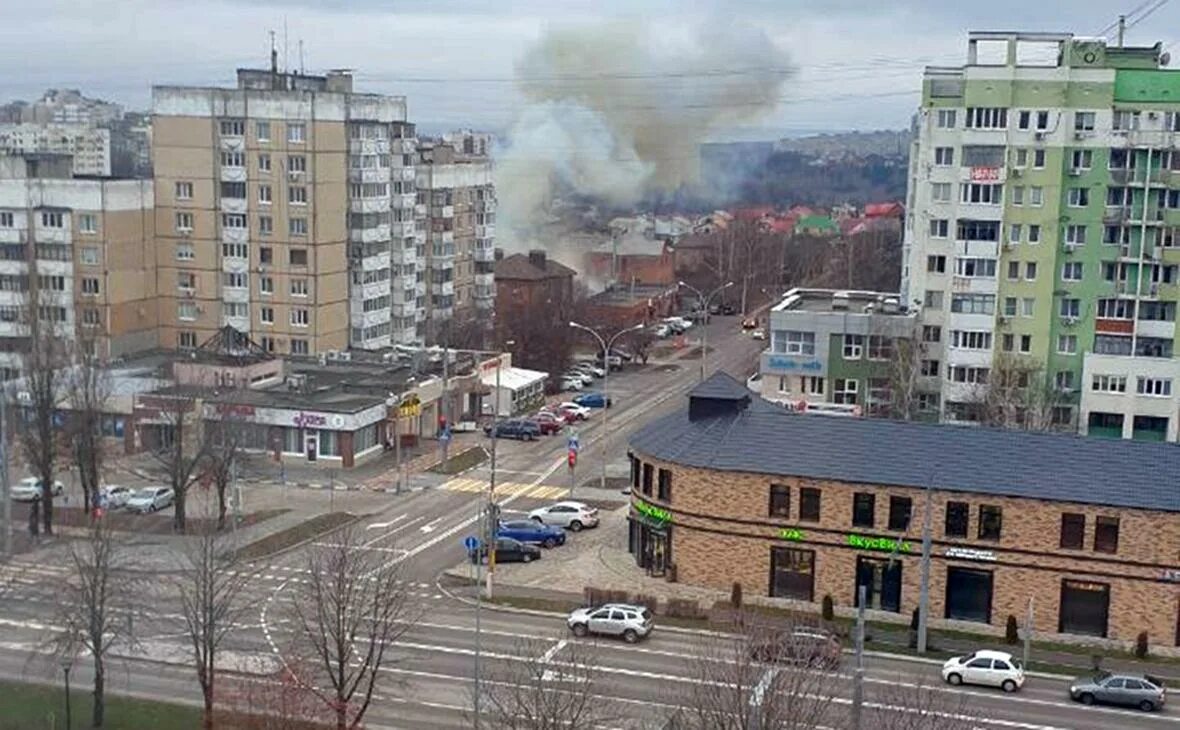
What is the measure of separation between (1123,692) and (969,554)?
19.8 ft

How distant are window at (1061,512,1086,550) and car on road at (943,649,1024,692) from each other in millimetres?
4615

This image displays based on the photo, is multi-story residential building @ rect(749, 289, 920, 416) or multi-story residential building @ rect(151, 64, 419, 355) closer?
multi-story residential building @ rect(749, 289, 920, 416)

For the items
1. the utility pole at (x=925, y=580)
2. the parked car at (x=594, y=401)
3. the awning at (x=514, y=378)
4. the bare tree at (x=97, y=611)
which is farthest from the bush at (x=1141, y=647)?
the parked car at (x=594, y=401)

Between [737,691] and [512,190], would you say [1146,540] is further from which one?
[512,190]

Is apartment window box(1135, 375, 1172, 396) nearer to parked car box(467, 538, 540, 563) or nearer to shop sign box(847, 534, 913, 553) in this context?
shop sign box(847, 534, 913, 553)

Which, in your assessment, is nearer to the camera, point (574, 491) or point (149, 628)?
point (149, 628)

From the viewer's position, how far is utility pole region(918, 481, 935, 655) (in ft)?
104

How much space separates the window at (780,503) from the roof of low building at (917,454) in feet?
1.41

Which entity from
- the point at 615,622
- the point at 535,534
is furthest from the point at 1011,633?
the point at 535,534

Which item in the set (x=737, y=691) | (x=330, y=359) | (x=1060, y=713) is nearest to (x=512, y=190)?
(x=330, y=359)

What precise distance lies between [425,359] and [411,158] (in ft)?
42.4

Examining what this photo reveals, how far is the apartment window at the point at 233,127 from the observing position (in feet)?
204

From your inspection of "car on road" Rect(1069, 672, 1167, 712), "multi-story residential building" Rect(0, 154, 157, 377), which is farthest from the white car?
"car on road" Rect(1069, 672, 1167, 712)

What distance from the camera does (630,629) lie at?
105 ft
